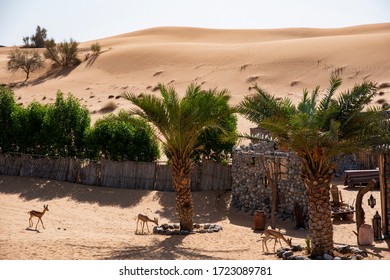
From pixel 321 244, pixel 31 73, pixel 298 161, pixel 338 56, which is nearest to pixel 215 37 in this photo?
pixel 31 73

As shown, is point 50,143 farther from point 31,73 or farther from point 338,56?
point 31,73

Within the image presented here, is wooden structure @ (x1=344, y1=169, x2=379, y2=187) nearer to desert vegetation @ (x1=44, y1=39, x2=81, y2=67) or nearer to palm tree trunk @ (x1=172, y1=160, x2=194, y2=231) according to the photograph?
palm tree trunk @ (x1=172, y1=160, x2=194, y2=231)

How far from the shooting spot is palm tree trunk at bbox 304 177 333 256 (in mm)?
15388

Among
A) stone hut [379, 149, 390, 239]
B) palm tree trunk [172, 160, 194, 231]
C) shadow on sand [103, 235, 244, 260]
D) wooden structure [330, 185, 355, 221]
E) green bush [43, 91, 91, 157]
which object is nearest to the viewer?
shadow on sand [103, 235, 244, 260]

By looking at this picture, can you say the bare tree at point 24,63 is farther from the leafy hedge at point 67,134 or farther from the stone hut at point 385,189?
the stone hut at point 385,189

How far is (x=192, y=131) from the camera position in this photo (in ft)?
61.4

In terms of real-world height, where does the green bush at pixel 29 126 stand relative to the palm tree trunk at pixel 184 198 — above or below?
above

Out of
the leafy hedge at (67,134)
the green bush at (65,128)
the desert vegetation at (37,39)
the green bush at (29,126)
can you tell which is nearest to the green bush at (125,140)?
the leafy hedge at (67,134)

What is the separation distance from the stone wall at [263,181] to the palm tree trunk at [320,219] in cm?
663

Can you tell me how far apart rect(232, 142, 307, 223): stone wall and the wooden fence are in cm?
183

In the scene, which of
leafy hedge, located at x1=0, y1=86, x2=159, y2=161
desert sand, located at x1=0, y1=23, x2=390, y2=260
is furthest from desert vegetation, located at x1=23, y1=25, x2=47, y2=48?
leafy hedge, located at x1=0, y1=86, x2=159, y2=161

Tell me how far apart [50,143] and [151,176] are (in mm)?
5129

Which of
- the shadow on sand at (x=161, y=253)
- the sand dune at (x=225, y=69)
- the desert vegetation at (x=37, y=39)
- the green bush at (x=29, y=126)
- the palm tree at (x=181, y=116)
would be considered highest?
the desert vegetation at (x=37, y=39)

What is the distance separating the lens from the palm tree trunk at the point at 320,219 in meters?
15.4
